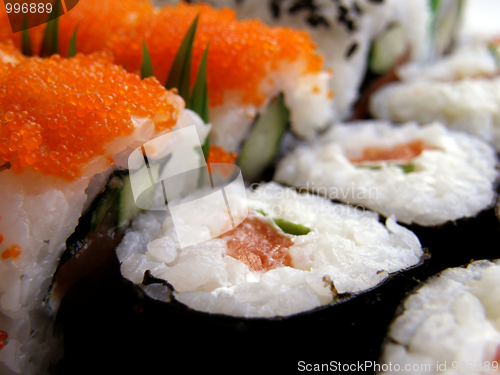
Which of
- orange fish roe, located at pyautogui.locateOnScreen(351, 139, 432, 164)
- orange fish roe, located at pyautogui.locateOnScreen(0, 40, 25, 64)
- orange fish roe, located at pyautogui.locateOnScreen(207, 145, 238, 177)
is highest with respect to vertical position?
orange fish roe, located at pyautogui.locateOnScreen(0, 40, 25, 64)

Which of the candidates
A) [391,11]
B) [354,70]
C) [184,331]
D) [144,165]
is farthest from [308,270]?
[391,11]

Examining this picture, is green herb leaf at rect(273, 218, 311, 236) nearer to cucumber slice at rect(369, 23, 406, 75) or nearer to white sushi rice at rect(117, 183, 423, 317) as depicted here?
white sushi rice at rect(117, 183, 423, 317)

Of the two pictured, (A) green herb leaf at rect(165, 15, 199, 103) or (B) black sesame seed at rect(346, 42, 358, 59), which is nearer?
(A) green herb leaf at rect(165, 15, 199, 103)

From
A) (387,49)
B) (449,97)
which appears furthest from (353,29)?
(449,97)

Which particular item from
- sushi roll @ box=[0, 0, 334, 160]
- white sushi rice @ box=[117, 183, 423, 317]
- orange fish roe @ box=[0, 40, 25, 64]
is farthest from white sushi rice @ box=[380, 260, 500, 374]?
orange fish roe @ box=[0, 40, 25, 64]

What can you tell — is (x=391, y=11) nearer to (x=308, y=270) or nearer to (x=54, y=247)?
(x=308, y=270)

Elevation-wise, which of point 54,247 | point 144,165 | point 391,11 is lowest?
point 54,247
